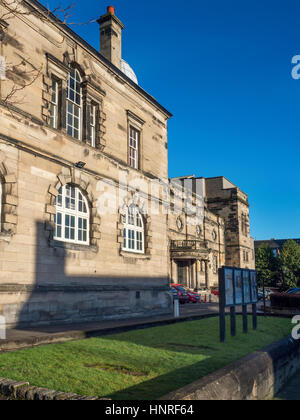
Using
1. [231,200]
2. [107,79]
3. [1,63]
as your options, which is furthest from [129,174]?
[231,200]

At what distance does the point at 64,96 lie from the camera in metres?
15.6

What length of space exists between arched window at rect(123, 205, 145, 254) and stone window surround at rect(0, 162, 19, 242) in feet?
22.1

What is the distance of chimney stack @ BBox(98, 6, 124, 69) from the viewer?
2028cm

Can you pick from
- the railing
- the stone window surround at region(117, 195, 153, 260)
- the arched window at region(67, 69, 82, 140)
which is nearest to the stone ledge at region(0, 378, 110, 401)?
the arched window at region(67, 69, 82, 140)

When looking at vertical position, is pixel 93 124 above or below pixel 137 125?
below

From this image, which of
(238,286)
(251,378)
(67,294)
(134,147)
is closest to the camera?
(251,378)

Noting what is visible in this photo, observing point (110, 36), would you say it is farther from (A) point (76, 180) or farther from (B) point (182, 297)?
(B) point (182, 297)

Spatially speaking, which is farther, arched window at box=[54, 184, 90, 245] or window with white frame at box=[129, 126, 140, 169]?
window with white frame at box=[129, 126, 140, 169]

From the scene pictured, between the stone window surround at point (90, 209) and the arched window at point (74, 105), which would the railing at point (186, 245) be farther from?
the arched window at point (74, 105)

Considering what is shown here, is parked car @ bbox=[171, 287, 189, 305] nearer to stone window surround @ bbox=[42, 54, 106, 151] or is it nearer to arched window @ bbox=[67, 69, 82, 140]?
stone window surround @ bbox=[42, 54, 106, 151]

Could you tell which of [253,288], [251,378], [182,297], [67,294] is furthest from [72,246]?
[182,297]

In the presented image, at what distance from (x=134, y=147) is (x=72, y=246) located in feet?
24.8

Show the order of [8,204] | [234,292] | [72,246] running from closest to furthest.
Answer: [234,292] < [8,204] < [72,246]

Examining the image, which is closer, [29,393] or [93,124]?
[29,393]
